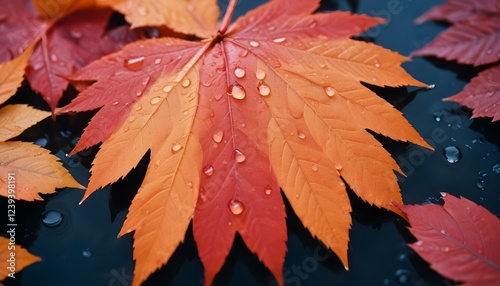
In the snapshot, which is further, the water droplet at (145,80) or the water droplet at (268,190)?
the water droplet at (145,80)

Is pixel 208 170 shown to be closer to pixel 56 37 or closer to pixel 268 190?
pixel 268 190

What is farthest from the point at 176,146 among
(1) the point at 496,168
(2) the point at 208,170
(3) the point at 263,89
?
(1) the point at 496,168

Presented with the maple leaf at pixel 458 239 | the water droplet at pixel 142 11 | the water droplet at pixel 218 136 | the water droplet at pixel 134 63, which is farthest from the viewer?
the water droplet at pixel 142 11

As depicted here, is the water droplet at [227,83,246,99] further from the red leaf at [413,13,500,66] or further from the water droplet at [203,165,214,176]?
the red leaf at [413,13,500,66]

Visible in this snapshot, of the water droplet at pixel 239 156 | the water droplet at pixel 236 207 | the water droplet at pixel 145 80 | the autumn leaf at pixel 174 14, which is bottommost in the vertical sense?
the water droplet at pixel 236 207

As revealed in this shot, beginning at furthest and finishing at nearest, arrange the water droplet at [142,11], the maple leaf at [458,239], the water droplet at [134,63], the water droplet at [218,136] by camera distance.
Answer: the water droplet at [142,11]
the water droplet at [134,63]
the water droplet at [218,136]
the maple leaf at [458,239]

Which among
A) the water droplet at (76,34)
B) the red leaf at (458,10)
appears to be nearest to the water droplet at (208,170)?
the water droplet at (76,34)

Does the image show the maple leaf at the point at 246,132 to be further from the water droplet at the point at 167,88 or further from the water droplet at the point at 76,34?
the water droplet at the point at 76,34

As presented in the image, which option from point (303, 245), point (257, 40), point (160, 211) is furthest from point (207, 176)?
point (257, 40)
